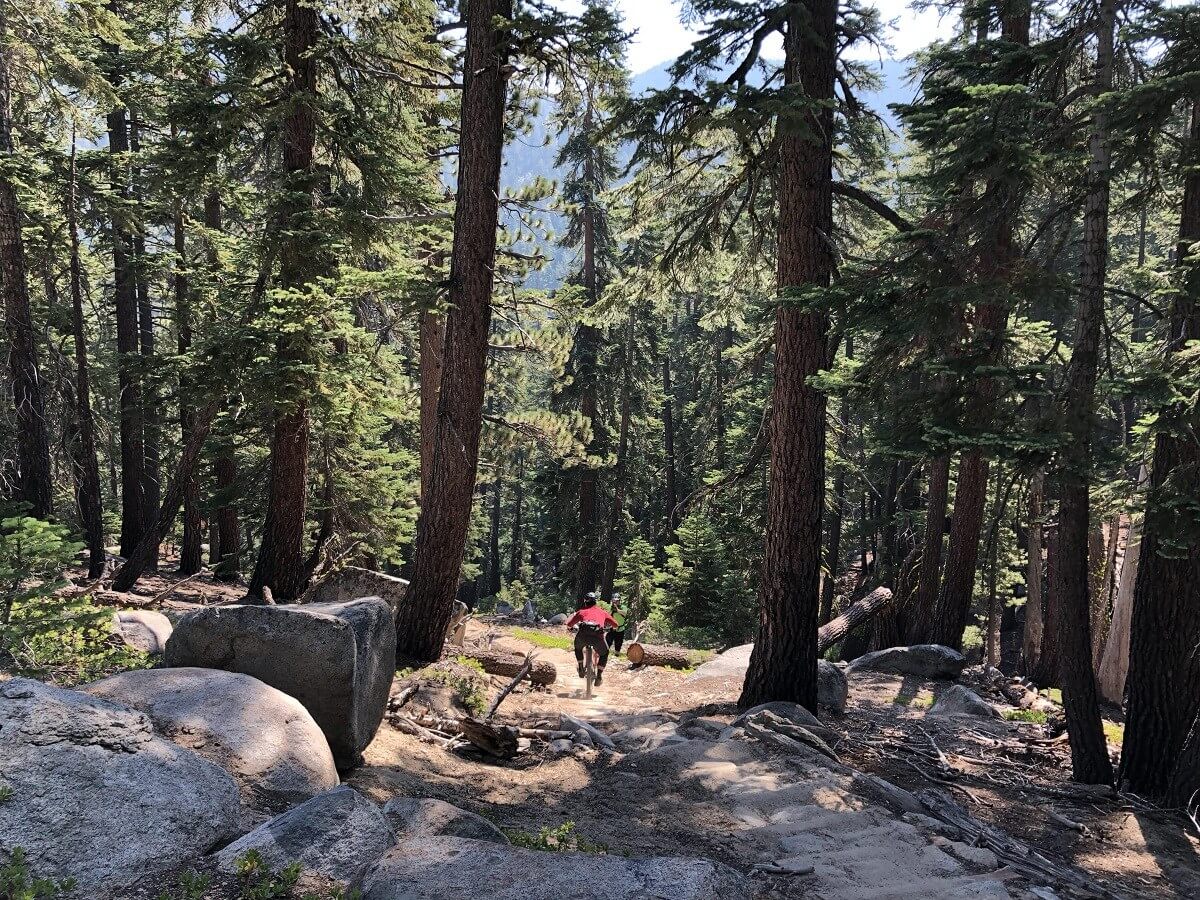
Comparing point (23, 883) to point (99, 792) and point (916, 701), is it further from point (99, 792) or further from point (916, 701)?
point (916, 701)

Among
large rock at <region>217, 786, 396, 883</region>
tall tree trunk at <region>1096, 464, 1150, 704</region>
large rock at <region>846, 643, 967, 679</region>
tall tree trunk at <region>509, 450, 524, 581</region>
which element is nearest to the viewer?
large rock at <region>217, 786, 396, 883</region>

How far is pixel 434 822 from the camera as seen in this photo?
191 inches

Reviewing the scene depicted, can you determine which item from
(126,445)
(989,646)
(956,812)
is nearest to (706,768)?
(956,812)

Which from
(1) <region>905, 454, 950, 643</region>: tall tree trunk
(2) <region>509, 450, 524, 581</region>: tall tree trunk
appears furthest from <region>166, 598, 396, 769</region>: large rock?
(2) <region>509, 450, 524, 581</region>: tall tree trunk

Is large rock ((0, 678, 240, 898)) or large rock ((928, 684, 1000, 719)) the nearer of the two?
large rock ((0, 678, 240, 898))

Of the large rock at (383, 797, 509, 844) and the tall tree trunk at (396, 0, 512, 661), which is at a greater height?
the tall tree trunk at (396, 0, 512, 661)

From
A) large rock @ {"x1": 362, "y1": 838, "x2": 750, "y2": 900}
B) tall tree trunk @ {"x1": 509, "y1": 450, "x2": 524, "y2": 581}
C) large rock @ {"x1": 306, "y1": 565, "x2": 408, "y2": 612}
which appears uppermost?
large rock @ {"x1": 306, "y1": 565, "x2": 408, "y2": 612}

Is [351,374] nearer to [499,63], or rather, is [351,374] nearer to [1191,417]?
[499,63]

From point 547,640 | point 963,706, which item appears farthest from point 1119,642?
point 547,640

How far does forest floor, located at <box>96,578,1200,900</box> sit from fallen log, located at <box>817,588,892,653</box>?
5.15 metres

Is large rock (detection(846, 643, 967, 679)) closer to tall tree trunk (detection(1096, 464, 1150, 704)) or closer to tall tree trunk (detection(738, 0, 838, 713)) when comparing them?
tall tree trunk (detection(1096, 464, 1150, 704))

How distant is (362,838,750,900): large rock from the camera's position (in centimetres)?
401

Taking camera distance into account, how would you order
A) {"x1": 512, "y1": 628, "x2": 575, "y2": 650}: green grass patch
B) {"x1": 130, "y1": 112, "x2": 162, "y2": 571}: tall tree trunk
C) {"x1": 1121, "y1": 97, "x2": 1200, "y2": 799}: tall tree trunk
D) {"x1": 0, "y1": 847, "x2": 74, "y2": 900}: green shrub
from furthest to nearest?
{"x1": 512, "y1": 628, "x2": 575, "y2": 650}: green grass patch → {"x1": 130, "y1": 112, "x2": 162, "y2": 571}: tall tree trunk → {"x1": 1121, "y1": 97, "x2": 1200, "y2": 799}: tall tree trunk → {"x1": 0, "y1": 847, "x2": 74, "y2": 900}: green shrub

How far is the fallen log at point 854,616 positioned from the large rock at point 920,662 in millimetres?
735
